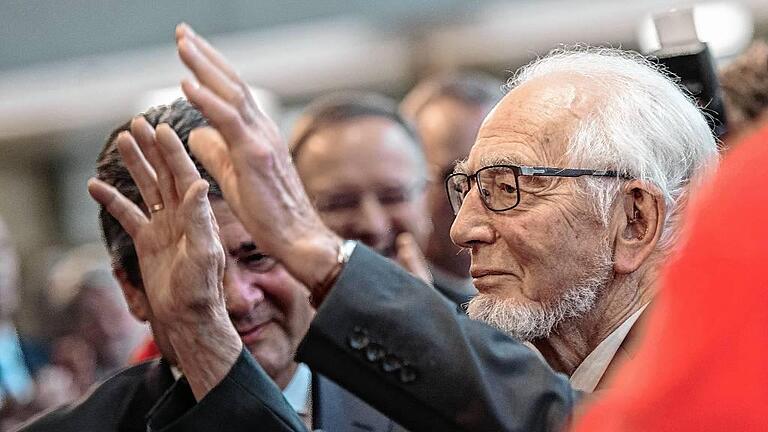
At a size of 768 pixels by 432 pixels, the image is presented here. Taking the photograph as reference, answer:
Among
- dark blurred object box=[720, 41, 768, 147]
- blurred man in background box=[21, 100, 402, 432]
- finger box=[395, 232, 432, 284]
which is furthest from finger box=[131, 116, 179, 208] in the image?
dark blurred object box=[720, 41, 768, 147]

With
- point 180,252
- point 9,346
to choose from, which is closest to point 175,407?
point 180,252

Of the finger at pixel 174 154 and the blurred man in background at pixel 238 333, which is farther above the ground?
the finger at pixel 174 154

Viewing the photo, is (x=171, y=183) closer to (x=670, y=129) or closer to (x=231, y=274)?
(x=231, y=274)

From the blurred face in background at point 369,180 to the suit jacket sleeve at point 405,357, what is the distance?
197cm

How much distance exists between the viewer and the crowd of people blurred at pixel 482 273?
0.90m

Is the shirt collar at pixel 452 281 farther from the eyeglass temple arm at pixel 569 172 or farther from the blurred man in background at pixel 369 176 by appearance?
the eyeglass temple arm at pixel 569 172

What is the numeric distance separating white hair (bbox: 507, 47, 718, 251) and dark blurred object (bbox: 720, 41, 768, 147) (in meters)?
0.84

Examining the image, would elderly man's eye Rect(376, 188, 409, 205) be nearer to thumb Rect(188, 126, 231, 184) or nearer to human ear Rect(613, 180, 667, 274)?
human ear Rect(613, 180, 667, 274)

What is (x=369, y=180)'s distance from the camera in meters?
3.89

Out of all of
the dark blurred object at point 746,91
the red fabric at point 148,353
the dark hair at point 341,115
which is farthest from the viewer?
the dark hair at point 341,115

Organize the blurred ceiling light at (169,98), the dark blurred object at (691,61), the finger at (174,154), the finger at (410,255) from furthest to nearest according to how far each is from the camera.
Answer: the blurred ceiling light at (169,98), the finger at (410,255), the dark blurred object at (691,61), the finger at (174,154)

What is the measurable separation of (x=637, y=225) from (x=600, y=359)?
0.78 ft

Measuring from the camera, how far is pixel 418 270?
349 cm

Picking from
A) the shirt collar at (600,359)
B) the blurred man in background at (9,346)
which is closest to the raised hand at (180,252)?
the shirt collar at (600,359)
